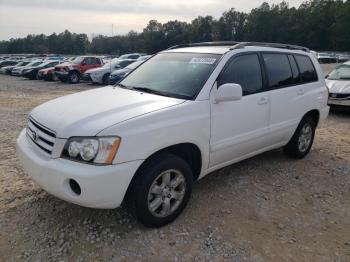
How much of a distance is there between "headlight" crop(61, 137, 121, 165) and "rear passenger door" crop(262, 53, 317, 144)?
2.38 m

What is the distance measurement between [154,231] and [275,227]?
47.7 inches

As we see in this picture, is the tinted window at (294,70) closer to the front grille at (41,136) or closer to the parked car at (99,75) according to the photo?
the front grille at (41,136)

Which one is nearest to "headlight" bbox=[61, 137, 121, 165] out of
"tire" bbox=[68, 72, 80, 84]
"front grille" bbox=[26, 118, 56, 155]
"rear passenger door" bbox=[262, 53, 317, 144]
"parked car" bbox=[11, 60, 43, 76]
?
"front grille" bbox=[26, 118, 56, 155]

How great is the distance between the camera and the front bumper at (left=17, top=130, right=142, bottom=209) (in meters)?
2.88

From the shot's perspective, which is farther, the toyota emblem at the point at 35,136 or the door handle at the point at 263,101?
the door handle at the point at 263,101

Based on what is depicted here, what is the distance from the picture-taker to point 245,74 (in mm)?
4207

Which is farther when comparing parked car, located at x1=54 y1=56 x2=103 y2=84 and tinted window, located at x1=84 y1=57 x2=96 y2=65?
tinted window, located at x1=84 y1=57 x2=96 y2=65

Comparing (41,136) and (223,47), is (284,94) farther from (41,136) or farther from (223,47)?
(41,136)

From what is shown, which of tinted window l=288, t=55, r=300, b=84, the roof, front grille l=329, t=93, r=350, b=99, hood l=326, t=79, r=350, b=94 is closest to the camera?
the roof

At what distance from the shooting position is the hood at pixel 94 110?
304cm

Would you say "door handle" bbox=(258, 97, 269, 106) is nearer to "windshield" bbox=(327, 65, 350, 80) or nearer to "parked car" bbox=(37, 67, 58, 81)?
"windshield" bbox=(327, 65, 350, 80)

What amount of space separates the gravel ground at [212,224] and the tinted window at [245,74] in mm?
1228

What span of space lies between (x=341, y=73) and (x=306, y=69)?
574cm

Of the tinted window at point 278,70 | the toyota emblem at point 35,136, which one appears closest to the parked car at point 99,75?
the tinted window at point 278,70
